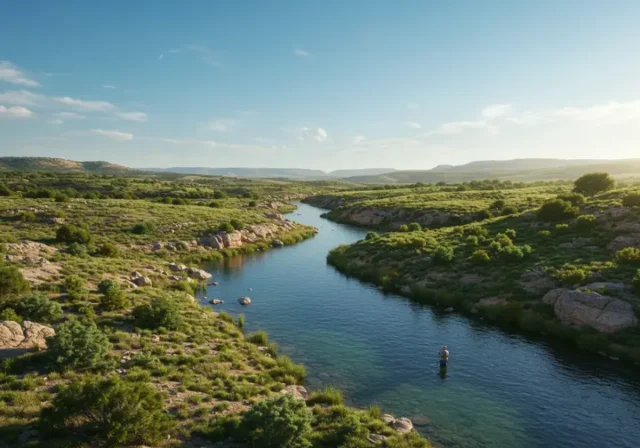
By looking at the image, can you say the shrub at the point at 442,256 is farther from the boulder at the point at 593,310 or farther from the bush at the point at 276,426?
the bush at the point at 276,426

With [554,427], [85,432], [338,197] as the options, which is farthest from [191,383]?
[338,197]

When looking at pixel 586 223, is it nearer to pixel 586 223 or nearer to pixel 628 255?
pixel 586 223

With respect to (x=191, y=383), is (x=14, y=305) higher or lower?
higher

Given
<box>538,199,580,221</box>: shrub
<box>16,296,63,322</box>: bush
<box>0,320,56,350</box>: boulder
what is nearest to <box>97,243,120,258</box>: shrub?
<box>16,296,63,322</box>: bush

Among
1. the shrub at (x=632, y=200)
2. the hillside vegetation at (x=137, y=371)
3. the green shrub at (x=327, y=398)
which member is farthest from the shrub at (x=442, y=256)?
the green shrub at (x=327, y=398)

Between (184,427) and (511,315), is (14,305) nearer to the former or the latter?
(184,427)

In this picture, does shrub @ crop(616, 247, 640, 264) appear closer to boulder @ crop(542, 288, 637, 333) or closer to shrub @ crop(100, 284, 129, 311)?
boulder @ crop(542, 288, 637, 333)
